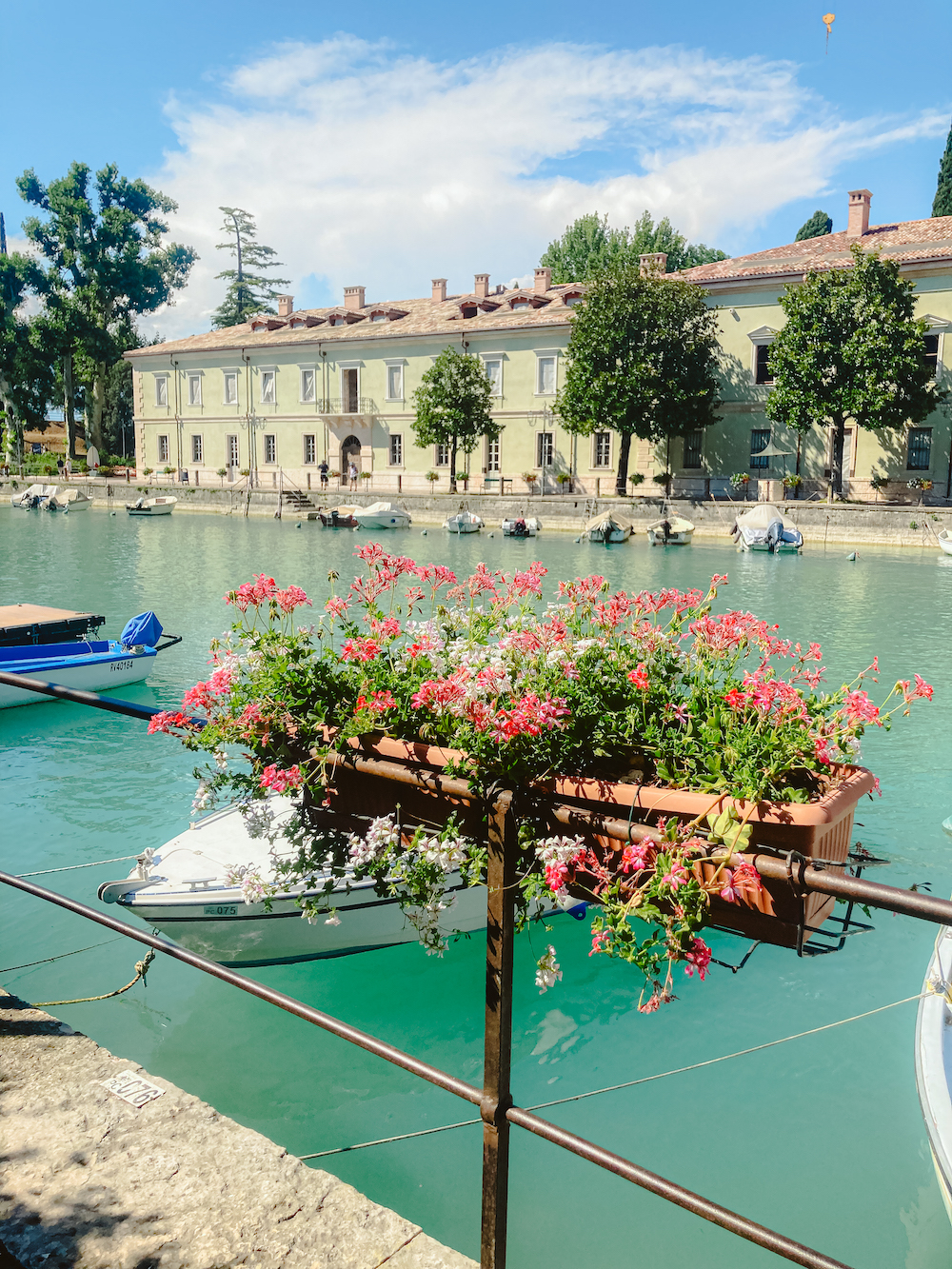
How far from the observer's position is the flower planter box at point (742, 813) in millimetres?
2232

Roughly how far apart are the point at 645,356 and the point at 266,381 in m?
24.9

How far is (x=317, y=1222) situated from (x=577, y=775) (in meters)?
1.12

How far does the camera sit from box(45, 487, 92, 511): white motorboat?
53375 millimetres

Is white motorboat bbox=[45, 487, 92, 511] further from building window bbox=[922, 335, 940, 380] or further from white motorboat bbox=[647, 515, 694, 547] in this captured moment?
building window bbox=[922, 335, 940, 380]

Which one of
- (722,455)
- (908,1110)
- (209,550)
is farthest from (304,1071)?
(722,455)

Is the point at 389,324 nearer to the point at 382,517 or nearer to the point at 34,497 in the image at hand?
the point at 382,517

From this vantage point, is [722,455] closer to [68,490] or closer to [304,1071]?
[68,490]

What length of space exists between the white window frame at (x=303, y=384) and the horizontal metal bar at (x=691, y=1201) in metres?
55.3

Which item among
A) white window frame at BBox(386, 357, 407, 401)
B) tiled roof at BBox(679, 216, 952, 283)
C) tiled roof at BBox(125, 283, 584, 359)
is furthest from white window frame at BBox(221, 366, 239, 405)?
tiled roof at BBox(679, 216, 952, 283)

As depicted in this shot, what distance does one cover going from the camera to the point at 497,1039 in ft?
6.19

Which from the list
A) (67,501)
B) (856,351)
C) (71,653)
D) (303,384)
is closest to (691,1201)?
(71,653)

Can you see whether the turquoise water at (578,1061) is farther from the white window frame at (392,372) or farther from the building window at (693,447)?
the white window frame at (392,372)

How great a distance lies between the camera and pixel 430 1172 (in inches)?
204

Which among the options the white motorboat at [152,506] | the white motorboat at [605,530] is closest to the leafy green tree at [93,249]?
the white motorboat at [152,506]
